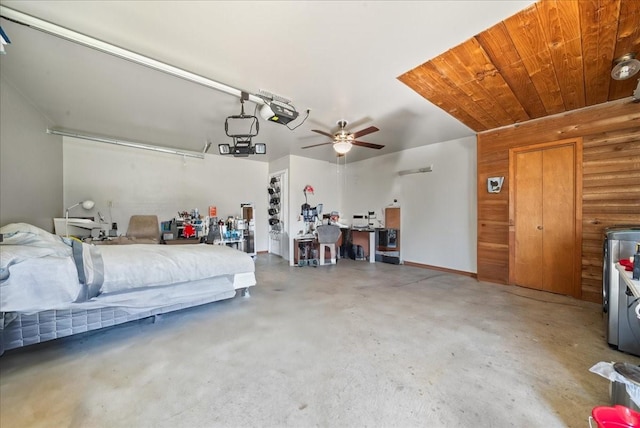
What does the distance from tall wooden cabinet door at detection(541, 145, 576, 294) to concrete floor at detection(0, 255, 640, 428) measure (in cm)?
49

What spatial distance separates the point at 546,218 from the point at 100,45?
19.0 feet

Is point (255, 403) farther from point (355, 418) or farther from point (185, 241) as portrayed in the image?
point (185, 241)

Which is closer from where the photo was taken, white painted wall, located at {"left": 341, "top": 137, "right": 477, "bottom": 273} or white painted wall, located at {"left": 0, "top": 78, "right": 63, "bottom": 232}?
white painted wall, located at {"left": 0, "top": 78, "right": 63, "bottom": 232}

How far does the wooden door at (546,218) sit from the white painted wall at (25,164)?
6895 mm

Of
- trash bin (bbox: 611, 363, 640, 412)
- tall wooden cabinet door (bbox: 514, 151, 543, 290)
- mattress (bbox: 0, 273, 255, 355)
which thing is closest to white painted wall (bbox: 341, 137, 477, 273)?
tall wooden cabinet door (bbox: 514, 151, 543, 290)

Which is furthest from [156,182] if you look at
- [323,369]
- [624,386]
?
[624,386]

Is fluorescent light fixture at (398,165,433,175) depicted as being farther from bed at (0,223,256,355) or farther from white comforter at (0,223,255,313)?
white comforter at (0,223,255,313)

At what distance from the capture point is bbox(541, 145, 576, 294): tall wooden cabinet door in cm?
348

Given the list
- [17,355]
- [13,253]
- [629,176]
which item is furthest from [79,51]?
[629,176]

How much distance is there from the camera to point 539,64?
237 centimetres

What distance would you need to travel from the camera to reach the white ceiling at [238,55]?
1.78 m

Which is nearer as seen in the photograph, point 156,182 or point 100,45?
point 100,45

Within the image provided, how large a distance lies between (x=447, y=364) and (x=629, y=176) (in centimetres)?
350

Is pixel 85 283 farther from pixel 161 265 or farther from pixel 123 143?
pixel 123 143
